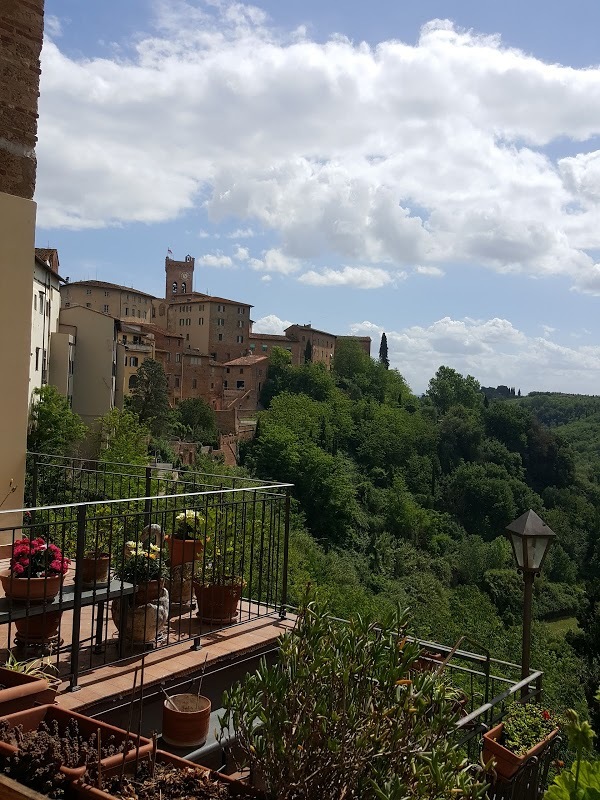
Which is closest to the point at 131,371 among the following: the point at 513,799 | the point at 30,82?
the point at 30,82

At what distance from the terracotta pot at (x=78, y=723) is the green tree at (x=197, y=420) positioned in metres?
53.6

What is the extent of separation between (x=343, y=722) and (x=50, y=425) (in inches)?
1117

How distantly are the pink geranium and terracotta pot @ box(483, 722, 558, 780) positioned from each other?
318 cm

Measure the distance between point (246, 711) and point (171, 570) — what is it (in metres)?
3.77

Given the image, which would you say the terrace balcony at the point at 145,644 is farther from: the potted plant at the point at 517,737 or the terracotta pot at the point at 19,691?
the terracotta pot at the point at 19,691

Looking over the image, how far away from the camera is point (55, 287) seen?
117 feet

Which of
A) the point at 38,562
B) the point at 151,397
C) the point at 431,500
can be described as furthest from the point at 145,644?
the point at 431,500

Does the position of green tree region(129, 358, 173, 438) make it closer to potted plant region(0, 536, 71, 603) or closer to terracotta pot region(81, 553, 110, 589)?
terracotta pot region(81, 553, 110, 589)

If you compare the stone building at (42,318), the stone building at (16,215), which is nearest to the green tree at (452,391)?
the stone building at (42,318)

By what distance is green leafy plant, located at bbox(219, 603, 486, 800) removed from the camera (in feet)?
8.54

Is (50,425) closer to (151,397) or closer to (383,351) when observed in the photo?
(151,397)

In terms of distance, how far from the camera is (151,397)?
47469 mm

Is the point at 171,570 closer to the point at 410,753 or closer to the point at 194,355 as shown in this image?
the point at 410,753

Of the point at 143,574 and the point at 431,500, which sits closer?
the point at 143,574
